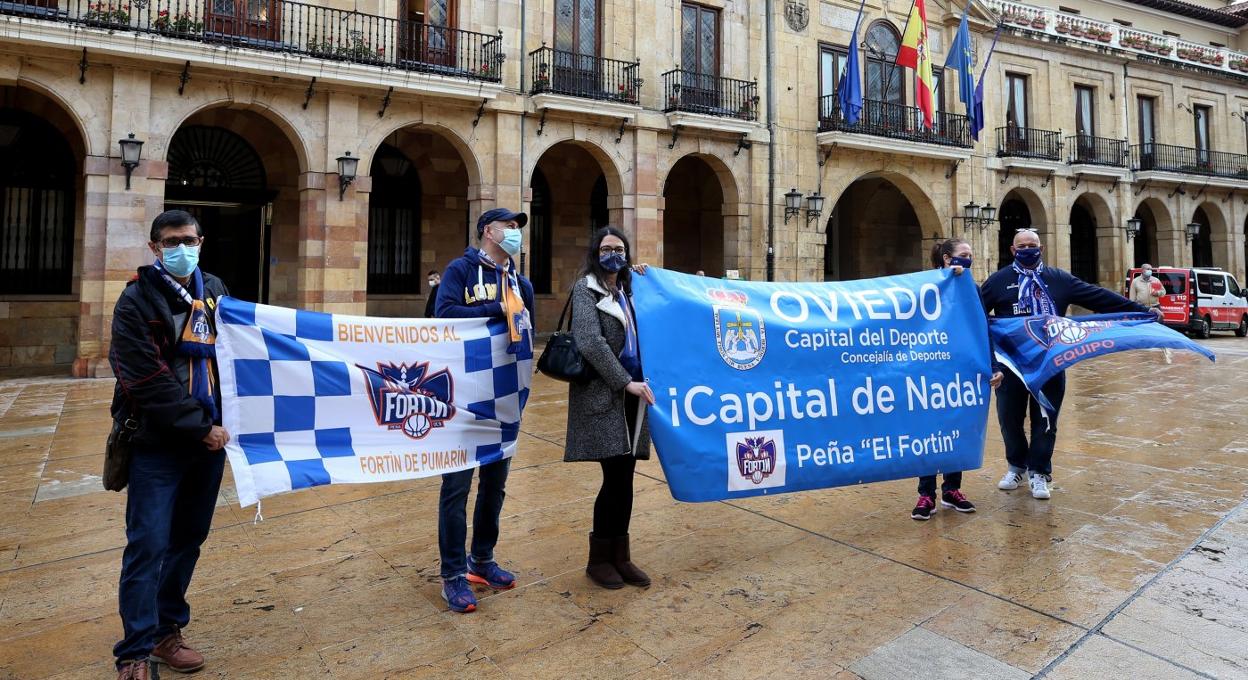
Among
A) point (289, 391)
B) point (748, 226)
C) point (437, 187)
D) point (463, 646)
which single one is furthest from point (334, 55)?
point (463, 646)

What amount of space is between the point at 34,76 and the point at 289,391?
11700 mm

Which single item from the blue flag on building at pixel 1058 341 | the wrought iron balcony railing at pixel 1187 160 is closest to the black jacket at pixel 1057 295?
the blue flag on building at pixel 1058 341

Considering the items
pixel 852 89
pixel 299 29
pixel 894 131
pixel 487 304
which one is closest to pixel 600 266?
pixel 487 304

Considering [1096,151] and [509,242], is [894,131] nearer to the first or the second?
[1096,151]

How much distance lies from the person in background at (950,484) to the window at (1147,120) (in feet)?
84.3

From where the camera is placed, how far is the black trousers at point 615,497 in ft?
11.6

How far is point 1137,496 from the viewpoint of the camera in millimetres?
5008

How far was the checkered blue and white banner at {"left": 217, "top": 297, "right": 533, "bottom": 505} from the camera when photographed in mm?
3141

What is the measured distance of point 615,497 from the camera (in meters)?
3.54

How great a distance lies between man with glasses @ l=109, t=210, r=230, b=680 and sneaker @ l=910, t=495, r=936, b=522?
12.5 ft

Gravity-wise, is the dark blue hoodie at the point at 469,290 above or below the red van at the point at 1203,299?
below

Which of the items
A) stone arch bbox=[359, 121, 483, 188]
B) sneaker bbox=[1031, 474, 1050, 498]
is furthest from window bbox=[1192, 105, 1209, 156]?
sneaker bbox=[1031, 474, 1050, 498]

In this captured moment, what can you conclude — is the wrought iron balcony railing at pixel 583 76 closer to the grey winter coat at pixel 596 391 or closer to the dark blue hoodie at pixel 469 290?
the dark blue hoodie at pixel 469 290

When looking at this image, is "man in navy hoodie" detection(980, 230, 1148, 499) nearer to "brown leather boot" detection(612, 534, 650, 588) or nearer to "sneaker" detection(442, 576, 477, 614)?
"brown leather boot" detection(612, 534, 650, 588)
